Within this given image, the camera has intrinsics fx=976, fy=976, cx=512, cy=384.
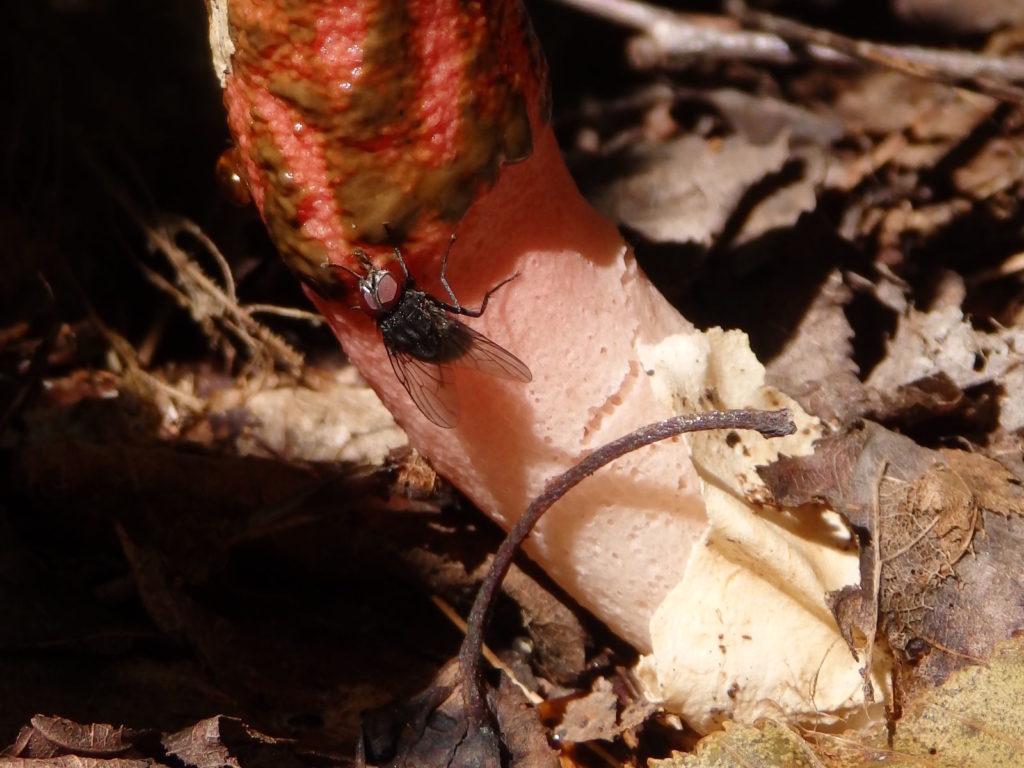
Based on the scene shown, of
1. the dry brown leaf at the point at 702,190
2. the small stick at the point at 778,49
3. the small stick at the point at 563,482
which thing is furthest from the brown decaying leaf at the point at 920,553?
the small stick at the point at 778,49

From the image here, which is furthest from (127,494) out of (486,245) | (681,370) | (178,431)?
(681,370)

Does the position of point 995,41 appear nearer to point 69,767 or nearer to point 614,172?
point 614,172

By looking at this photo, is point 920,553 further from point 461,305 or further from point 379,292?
point 379,292

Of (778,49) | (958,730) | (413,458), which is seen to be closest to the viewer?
(958,730)

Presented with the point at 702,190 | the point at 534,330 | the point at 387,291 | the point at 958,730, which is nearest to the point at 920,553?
the point at 958,730

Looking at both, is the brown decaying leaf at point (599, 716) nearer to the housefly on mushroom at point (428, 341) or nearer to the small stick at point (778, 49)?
the housefly on mushroom at point (428, 341)
